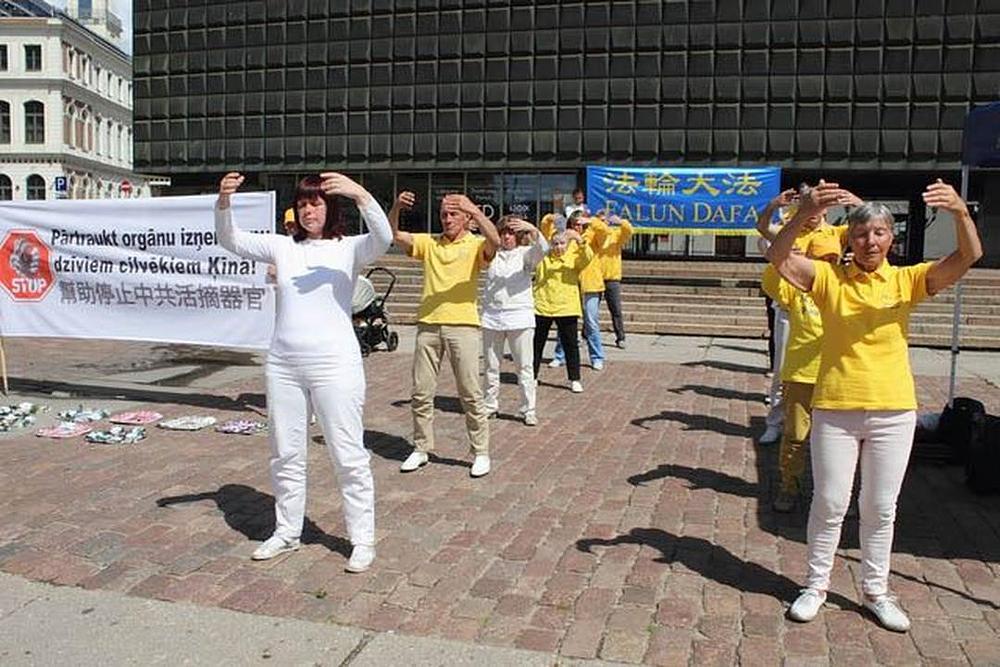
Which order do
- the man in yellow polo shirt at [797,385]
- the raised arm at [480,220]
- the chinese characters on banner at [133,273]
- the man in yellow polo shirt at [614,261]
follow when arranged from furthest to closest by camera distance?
the man in yellow polo shirt at [614,261] < the chinese characters on banner at [133,273] < the raised arm at [480,220] < the man in yellow polo shirt at [797,385]

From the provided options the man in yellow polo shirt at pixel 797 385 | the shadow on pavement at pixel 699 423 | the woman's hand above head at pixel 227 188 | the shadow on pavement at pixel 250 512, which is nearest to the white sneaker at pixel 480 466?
the shadow on pavement at pixel 250 512

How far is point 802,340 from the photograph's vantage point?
560cm

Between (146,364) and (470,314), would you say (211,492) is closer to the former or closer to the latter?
(470,314)

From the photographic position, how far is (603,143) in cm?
2572

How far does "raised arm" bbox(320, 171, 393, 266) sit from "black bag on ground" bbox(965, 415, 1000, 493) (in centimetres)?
399

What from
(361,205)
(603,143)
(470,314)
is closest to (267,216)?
(470,314)

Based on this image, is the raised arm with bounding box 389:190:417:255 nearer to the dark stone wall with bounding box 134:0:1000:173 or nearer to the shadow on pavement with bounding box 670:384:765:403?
the shadow on pavement with bounding box 670:384:765:403

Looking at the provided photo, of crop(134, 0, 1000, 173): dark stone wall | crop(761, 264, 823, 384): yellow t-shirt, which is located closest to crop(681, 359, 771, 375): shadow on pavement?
crop(761, 264, 823, 384): yellow t-shirt

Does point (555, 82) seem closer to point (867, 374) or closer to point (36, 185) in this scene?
point (867, 374)

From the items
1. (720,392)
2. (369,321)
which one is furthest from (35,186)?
(720,392)

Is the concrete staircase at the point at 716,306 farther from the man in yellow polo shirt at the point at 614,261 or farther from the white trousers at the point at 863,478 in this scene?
the white trousers at the point at 863,478

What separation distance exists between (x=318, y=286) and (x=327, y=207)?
410 mm

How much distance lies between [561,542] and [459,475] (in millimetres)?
1486

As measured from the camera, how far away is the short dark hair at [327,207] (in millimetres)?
4309
